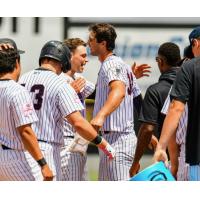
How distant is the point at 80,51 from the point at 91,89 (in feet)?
1.26

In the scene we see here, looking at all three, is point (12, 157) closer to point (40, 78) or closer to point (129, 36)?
point (40, 78)

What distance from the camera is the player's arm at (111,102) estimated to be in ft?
22.5

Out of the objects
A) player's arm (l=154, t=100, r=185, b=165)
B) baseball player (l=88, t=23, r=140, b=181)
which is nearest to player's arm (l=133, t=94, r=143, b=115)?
baseball player (l=88, t=23, r=140, b=181)

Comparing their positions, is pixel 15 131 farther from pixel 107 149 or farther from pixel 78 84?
pixel 78 84

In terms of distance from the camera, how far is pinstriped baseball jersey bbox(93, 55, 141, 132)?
7.24 meters

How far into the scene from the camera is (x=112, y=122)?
7.30 metres

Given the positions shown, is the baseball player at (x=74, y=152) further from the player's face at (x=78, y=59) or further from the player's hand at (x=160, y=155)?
the player's hand at (x=160, y=155)

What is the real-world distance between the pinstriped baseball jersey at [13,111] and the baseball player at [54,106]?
12.6 inches

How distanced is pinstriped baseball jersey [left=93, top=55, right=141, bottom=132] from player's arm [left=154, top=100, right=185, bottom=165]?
1755 millimetres

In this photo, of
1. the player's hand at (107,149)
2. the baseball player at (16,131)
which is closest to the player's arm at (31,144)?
the baseball player at (16,131)

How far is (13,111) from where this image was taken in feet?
20.0

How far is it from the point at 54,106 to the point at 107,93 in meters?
0.98

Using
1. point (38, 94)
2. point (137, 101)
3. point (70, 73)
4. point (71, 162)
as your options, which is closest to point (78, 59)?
point (70, 73)
